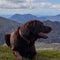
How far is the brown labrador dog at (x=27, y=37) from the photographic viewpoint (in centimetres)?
1094

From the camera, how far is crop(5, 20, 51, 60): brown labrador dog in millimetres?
10938

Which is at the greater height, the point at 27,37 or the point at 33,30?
the point at 33,30

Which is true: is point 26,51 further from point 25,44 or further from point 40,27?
point 40,27

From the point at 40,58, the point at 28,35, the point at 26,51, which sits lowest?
the point at 40,58

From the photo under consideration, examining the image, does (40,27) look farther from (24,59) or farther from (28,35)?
(24,59)

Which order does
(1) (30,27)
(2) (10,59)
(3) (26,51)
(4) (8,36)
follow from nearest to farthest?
(1) (30,27), (3) (26,51), (4) (8,36), (2) (10,59)

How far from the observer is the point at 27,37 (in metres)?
11.0

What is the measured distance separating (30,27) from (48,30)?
81 centimetres

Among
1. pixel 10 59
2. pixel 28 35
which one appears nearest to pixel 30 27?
pixel 28 35

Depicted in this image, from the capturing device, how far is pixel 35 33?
433 inches

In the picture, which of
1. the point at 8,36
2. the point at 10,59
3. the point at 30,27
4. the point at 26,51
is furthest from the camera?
the point at 10,59

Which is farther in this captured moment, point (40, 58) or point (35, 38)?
point (40, 58)

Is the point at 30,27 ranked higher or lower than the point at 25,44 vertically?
higher

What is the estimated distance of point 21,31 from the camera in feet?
36.0
